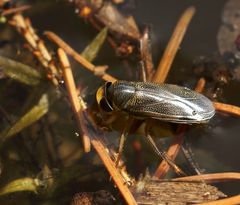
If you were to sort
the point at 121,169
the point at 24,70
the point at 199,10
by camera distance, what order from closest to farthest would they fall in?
1. the point at 121,169
2. the point at 24,70
3. the point at 199,10

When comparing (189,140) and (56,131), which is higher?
(56,131)

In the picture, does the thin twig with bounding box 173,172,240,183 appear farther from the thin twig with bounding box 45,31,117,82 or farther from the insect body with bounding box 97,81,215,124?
the thin twig with bounding box 45,31,117,82

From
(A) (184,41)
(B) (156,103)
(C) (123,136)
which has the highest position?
(A) (184,41)

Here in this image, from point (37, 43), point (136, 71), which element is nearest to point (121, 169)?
point (136, 71)

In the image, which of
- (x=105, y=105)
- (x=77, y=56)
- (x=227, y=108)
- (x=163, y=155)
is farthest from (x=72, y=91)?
(x=227, y=108)

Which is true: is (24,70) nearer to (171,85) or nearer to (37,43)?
(37,43)

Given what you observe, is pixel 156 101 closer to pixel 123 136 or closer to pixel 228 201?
pixel 123 136
